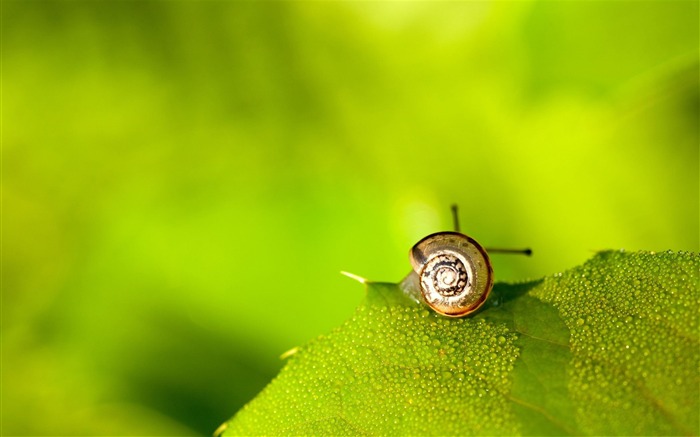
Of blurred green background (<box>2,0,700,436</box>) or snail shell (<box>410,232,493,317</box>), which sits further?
blurred green background (<box>2,0,700,436</box>)

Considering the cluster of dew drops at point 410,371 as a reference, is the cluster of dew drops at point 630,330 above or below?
above

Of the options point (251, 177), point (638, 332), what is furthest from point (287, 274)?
point (638, 332)

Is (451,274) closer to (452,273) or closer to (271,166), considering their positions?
(452,273)

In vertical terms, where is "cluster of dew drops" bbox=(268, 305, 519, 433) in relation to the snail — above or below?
below

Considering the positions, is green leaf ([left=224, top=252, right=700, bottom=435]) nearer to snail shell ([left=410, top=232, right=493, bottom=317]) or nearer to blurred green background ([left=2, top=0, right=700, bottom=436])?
snail shell ([left=410, top=232, right=493, bottom=317])

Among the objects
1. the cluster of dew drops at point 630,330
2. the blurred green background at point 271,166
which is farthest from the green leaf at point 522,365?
the blurred green background at point 271,166

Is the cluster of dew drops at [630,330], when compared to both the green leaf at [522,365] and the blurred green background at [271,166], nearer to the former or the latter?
the green leaf at [522,365]

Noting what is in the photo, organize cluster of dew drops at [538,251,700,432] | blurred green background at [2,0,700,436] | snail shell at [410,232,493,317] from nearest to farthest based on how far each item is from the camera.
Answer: cluster of dew drops at [538,251,700,432] < snail shell at [410,232,493,317] < blurred green background at [2,0,700,436]

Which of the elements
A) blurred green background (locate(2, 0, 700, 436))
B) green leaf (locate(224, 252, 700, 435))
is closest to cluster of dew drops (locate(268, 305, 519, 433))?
green leaf (locate(224, 252, 700, 435))
